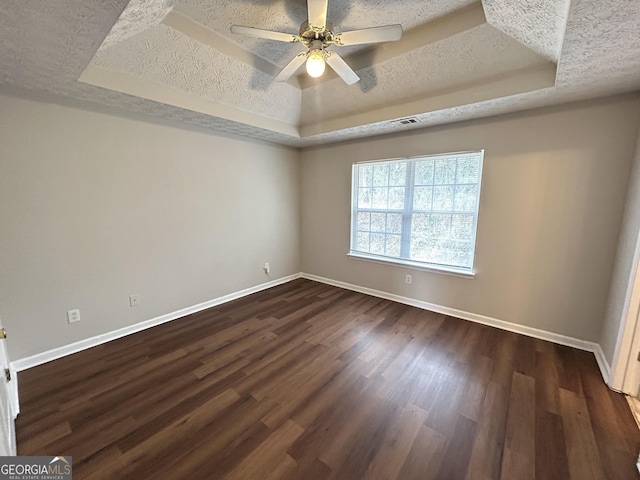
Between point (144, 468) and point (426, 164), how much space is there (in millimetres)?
3748

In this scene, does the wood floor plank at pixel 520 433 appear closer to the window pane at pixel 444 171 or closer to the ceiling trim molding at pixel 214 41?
the window pane at pixel 444 171

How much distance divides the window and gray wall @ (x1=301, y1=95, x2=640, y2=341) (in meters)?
0.14

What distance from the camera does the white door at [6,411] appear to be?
1.06 m

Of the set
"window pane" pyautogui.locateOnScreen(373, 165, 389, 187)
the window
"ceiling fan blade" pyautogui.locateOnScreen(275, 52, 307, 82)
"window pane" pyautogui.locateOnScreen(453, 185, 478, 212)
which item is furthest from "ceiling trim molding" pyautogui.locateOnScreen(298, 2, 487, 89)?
"window pane" pyautogui.locateOnScreen(453, 185, 478, 212)

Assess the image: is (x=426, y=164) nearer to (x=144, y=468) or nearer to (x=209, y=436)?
(x=209, y=436)

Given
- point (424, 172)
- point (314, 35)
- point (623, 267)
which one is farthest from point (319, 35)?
point (623, 267)

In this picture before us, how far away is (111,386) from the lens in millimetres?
1966

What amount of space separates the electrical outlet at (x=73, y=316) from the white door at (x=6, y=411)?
20.6 inches

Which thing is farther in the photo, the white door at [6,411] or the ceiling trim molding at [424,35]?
the ceiling trim molding at [424,35]

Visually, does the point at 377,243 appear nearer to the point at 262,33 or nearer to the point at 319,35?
the point at 319,35

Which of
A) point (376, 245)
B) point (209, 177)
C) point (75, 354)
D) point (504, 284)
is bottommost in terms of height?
point (75, 354)

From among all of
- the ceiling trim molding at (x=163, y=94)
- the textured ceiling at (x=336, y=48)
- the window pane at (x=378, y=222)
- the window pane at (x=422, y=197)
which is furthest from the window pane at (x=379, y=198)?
the ceiling trim molding at (x=163, y=94)

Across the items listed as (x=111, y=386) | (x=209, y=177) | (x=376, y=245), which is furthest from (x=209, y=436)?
(x=376, y=245)

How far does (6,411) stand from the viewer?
1.29m
